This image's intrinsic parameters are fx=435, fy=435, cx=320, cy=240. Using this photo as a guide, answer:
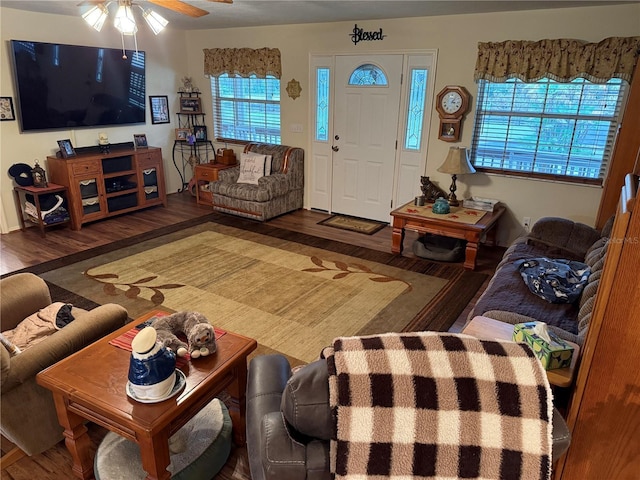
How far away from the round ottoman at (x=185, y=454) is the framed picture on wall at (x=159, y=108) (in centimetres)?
508

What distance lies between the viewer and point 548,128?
4.23 meters

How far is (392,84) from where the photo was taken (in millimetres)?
4867

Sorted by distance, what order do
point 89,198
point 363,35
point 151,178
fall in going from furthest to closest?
1. point 151,178
2. point 89,198
3. point 363,35

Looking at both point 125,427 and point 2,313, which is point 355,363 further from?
point 2,313

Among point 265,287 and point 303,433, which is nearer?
point 303,433

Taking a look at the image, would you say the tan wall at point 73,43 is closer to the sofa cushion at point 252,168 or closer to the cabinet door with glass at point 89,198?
the cabinet door with glass at point 89,198

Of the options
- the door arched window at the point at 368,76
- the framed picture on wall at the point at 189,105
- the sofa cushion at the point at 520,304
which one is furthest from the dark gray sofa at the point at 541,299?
the framed picture on wall at the point at 189,105

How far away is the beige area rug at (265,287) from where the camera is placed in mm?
3131

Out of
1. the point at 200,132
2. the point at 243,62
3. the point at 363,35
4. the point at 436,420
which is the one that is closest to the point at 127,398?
the point at 436,420

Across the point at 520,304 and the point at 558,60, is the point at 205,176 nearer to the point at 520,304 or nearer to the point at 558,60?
the point at 558,60

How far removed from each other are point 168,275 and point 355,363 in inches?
122

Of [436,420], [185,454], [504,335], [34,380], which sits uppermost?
[436,420]

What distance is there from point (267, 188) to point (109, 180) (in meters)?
Result: 1.97

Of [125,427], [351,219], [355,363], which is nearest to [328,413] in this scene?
[355,363]
